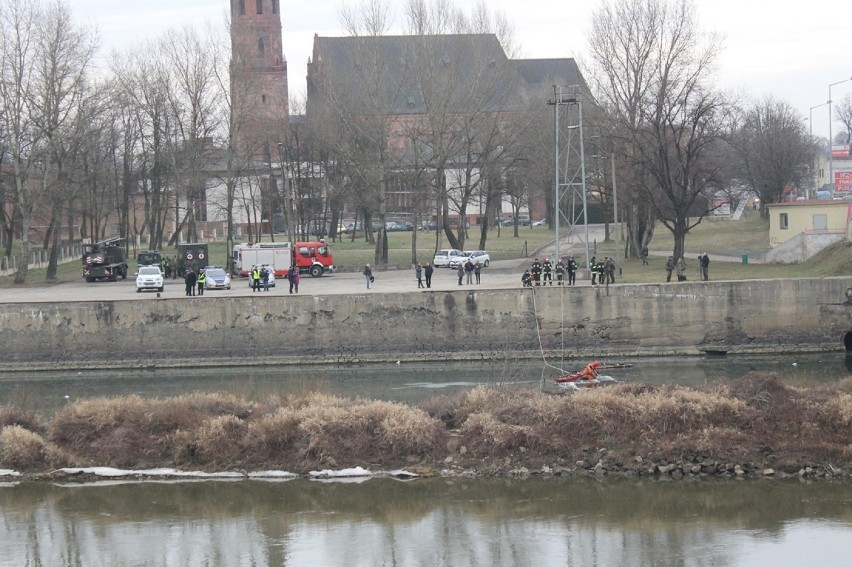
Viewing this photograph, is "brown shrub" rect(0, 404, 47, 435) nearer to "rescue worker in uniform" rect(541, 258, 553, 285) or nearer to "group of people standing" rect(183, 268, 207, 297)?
"group of people standing" rect(183, 268, 207, 297)

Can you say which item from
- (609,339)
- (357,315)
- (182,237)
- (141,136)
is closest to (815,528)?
(609,339)

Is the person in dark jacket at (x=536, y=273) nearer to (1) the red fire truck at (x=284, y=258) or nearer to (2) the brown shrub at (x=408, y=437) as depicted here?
(1) the red fire truck at (x=284, y=258)

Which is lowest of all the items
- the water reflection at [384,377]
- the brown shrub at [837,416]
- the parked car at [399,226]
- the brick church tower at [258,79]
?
the water reflection at [384,377]

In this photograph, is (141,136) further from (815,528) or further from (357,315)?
(815,528)

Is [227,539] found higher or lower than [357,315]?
lower

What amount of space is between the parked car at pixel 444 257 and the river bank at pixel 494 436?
36.3 m

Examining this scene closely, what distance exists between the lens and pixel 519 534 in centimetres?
2306

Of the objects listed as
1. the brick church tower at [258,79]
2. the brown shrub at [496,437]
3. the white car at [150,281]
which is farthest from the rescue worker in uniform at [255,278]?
the brown shrub at [496,437]

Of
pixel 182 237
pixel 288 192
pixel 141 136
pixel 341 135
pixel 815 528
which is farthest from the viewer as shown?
pixel 182 237

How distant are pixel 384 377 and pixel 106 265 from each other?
2721cm

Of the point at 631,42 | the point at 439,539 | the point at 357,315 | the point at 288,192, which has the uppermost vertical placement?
the point at 631,42

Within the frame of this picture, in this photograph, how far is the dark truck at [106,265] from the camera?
2474 inches

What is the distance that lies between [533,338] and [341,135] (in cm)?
2913

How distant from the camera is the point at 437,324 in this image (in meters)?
45.2
